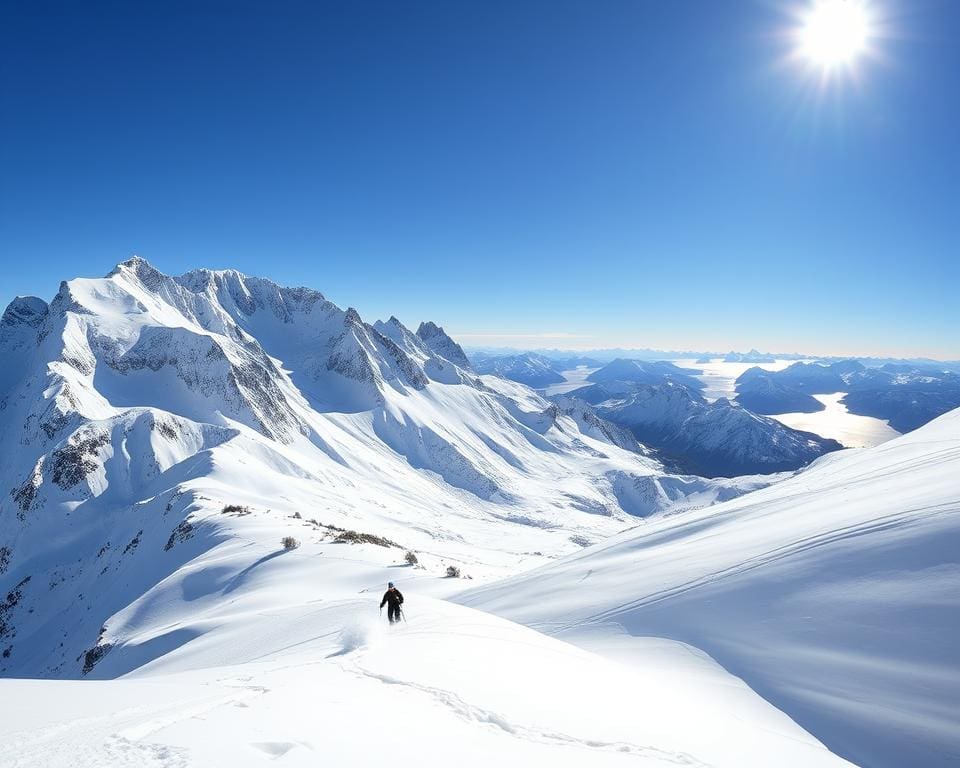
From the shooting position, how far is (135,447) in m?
83.9

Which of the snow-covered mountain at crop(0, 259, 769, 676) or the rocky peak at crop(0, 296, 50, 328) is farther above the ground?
the rocky peak at crop(0, 296, 50, 328)

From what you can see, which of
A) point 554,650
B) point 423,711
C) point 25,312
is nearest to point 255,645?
point 554,650

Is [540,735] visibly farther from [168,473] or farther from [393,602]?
[168,473]

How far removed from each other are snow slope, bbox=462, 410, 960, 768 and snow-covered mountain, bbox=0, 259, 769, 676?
19534 mm

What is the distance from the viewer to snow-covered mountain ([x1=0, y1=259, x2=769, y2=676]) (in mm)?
42094

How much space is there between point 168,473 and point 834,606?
86.2 m

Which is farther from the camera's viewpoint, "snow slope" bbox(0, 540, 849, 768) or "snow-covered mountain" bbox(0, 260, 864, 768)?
"snow-covered mountain" bbox(0, 260, 864, 768)

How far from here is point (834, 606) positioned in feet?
29.2

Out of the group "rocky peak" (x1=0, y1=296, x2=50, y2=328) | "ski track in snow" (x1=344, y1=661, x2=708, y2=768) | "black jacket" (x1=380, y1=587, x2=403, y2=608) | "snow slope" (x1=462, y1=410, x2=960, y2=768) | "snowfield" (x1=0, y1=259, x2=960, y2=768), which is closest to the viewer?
"ski track in snow" (x1=344, y1=661, x2=708, y2=768)

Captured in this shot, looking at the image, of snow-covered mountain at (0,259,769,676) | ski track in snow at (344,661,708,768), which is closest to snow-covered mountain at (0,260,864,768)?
ski track in snow at (344,661,708,768)

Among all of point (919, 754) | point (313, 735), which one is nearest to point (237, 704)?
point (313, 735)

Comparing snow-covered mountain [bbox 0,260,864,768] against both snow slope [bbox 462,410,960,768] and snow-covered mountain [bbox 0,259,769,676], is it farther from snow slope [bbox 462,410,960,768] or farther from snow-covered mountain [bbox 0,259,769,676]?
snow slope [bbox 462,410,960,768]

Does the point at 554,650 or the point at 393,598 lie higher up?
the point at 393,598

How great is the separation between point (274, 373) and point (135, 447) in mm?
100071
